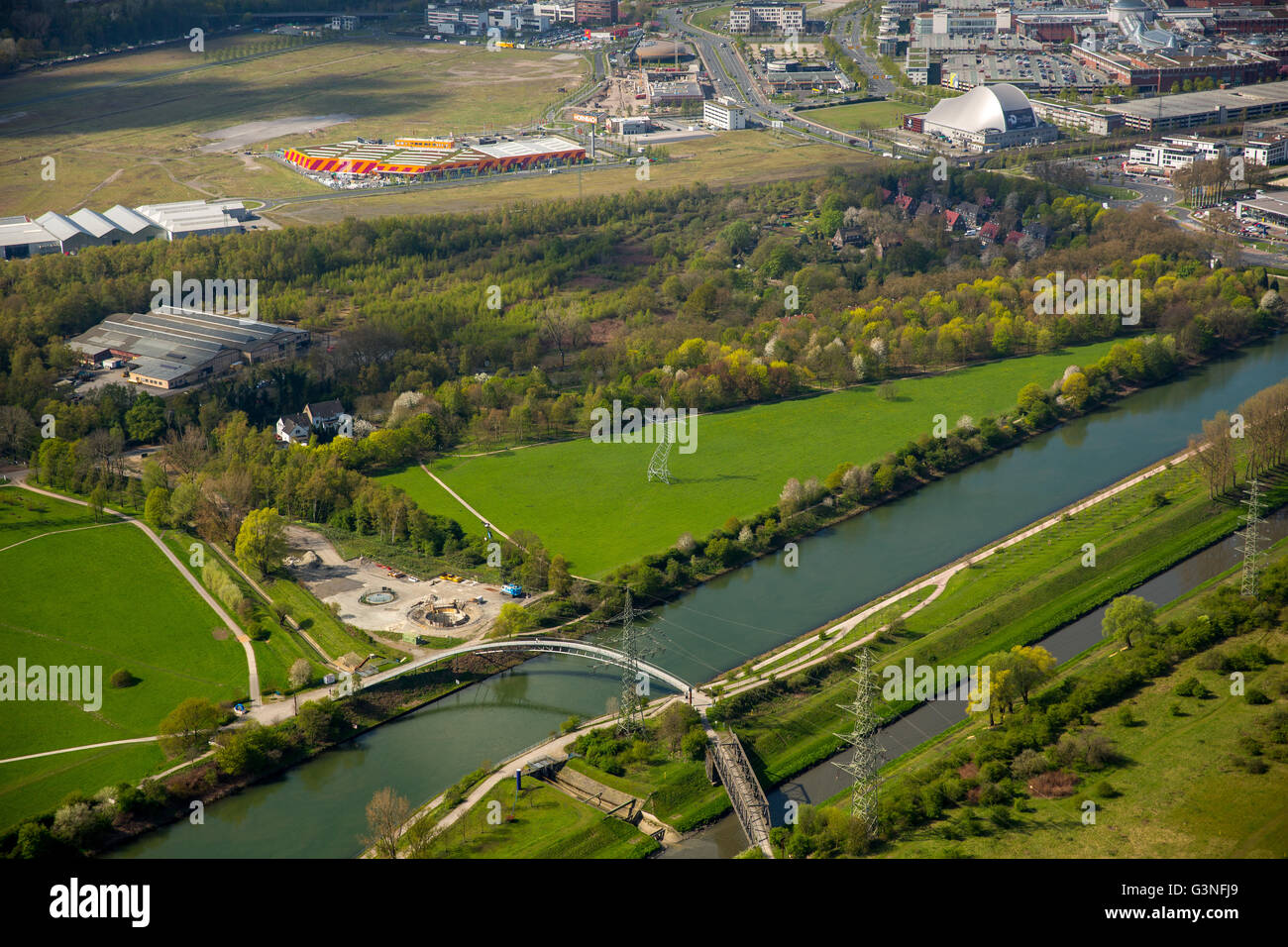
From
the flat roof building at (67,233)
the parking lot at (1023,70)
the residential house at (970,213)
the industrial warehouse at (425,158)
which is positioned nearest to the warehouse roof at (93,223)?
the flat roof building at (67,233)

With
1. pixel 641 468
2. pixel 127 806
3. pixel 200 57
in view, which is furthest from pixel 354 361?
pixel 200 57

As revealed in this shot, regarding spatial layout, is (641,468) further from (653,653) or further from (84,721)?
(84,721)

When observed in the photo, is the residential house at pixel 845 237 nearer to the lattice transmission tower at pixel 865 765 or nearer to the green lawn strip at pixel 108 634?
the green lawn strip at pixel 108 634

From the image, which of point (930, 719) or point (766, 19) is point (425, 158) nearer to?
point (766, 19)

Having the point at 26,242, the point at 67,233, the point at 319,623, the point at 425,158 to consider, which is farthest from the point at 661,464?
the point at 425,158
